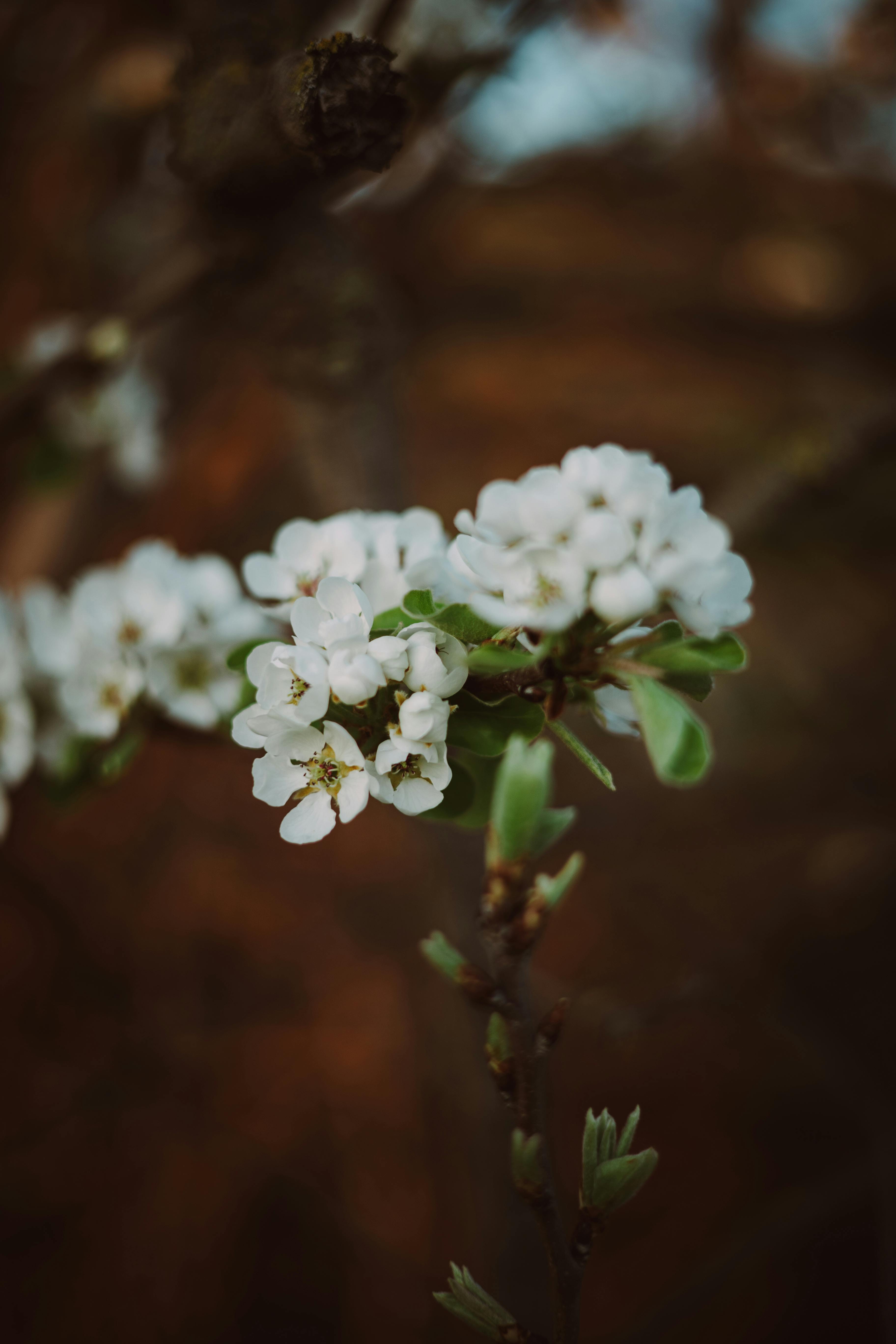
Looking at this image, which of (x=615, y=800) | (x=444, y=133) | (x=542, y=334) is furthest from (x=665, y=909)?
(x=542, y=334)

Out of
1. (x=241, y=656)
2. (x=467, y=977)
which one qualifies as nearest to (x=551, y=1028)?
(x=467, y=977)

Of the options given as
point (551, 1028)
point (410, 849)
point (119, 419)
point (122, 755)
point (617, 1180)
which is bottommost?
point (410, 849)

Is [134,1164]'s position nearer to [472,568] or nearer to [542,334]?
[472,568]

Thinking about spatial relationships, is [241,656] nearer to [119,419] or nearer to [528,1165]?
[528,1165]

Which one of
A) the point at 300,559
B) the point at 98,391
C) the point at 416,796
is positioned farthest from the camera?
the point at 98,391

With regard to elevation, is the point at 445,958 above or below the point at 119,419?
below

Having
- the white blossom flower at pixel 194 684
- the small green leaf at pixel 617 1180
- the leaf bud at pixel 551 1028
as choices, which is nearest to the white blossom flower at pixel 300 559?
the white blossom flower at pixel 194 684

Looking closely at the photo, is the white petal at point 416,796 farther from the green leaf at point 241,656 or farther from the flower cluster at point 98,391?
the flower cluster at point 98,391
